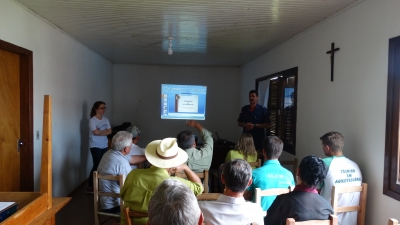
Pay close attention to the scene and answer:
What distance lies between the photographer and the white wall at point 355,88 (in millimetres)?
2355

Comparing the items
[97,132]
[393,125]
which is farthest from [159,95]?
[393,125]

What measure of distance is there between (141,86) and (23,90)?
4597 mm

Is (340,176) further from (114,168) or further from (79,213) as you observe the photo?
(79,213)

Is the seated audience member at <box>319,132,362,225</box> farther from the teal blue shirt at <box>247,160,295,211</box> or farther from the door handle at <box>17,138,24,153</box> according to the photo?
the door handle at <box>17,138,24,153</box>

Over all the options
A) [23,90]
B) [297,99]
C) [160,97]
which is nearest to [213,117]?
[160,97]

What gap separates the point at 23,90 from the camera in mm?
3049

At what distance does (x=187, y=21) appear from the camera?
3486mm

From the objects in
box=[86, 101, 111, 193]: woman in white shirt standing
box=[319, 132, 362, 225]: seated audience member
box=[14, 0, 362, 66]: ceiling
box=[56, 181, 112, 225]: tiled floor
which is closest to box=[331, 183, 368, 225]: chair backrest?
box=[319, 132, 362, 225]: seated audience member

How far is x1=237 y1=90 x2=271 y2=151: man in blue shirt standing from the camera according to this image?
459cm

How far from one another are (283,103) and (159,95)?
384cm

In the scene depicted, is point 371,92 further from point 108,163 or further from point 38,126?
point 38,126

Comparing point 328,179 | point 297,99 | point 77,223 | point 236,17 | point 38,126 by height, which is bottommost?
point 77,223

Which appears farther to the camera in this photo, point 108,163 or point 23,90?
point 23,90

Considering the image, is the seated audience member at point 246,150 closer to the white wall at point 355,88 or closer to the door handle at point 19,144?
the white wall at point 355,88
